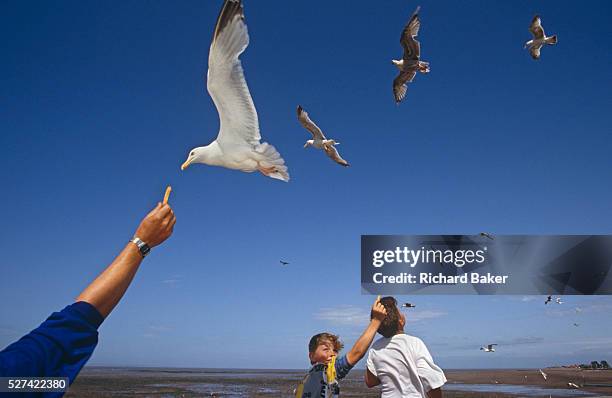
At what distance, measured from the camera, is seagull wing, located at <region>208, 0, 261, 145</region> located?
4152 mm

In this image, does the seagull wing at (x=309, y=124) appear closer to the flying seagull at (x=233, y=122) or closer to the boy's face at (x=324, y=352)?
the flying seagull at (x=233, y=122)

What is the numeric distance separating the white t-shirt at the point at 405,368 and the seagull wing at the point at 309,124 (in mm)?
→ 6110

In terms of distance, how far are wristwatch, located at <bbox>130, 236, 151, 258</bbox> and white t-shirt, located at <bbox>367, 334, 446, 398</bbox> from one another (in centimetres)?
295

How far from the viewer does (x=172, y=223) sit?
1.63 m

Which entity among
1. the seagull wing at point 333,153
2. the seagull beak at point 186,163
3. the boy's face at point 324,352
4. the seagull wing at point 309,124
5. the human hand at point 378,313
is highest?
the seagull wing at point 309,124

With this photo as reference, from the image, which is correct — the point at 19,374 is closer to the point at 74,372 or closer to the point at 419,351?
the point at 74,372

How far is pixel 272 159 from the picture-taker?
5.25 m

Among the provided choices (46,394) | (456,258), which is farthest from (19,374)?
(456,258)

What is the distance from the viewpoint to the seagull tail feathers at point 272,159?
5.16 meters

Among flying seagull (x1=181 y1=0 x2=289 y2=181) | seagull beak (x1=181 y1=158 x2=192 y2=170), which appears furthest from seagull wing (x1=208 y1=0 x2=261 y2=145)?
seagull beak (x1=181 y1=158 x2=192 y2=170)

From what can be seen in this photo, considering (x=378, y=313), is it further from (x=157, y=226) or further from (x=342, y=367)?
(x=157, y=226)

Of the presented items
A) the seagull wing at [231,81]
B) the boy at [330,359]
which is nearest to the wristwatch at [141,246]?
the boy at [330,359]

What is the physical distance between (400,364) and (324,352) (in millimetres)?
538

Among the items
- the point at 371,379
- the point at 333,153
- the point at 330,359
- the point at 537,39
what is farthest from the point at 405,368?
the point at 537,39
